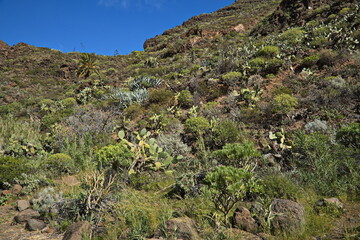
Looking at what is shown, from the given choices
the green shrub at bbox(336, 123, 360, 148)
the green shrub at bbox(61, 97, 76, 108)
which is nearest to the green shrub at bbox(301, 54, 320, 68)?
the green shrub at bbox(336, 123, 360, 148)

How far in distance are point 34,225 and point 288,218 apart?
3.95m

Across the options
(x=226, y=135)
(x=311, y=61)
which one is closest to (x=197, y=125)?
(x=226, y=135)

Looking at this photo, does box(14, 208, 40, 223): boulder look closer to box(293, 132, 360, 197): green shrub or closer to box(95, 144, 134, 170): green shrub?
box(95, 144, 134, 170): green shrub

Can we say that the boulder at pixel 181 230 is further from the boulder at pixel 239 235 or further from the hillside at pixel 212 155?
the boulder at pixel 239 235

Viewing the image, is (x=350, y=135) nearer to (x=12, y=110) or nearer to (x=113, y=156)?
(x=113, y=156)

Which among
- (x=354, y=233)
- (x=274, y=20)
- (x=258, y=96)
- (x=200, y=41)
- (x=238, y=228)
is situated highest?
(x=200, y=41)

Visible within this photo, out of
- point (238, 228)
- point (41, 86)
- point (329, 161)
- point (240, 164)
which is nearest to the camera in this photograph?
point (238, 228)

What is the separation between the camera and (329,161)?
12.0 ft

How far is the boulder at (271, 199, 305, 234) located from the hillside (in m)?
0.01

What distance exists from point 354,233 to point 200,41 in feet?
89.1

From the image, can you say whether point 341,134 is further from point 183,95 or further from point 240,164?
point 183,95

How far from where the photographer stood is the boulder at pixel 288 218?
8.39ft

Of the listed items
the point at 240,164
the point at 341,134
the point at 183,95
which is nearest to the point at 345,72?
the point at 341,134

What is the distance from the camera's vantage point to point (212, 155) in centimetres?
492
